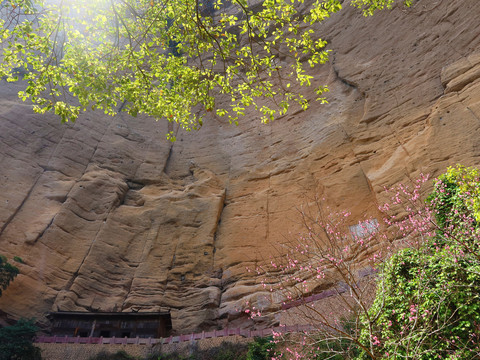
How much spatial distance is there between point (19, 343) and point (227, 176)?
500 inches

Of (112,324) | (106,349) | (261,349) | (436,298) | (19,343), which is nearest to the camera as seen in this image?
(436,298)

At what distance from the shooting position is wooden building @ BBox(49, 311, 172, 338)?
15.4 m

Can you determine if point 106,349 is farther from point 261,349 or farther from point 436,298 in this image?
point 436,298

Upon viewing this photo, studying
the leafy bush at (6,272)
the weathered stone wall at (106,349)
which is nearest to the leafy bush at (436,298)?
the weathered stone wall at (106,349)

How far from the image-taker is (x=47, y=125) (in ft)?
72.1

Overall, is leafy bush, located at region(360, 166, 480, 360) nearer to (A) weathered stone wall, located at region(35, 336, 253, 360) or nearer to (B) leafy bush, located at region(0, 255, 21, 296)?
(A) weathered stone wall, located at region(35, 336, 253, 360)

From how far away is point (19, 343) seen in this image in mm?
12477

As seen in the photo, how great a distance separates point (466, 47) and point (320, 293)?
1148 centimetres

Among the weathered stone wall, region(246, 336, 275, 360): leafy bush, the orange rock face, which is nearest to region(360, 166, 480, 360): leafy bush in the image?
the orange rock face

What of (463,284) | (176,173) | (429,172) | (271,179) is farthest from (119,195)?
(463,284)

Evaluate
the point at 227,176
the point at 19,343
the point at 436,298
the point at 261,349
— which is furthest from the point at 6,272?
the point at 436,298

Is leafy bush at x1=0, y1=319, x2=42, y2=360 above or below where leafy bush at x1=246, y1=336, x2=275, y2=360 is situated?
above

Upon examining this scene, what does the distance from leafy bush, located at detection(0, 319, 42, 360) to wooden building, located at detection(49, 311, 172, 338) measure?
2.13m

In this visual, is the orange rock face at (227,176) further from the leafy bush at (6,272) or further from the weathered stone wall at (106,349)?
the weathered stone wall at (106,349)
